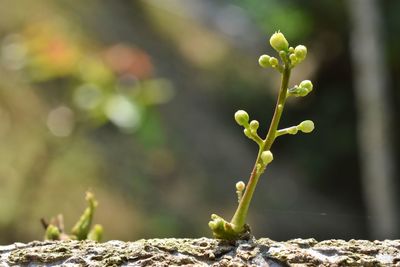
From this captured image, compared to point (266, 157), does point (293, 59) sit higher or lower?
higher

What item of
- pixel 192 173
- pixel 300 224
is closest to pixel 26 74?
pixel 192 173

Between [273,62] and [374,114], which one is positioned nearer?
[273,62]

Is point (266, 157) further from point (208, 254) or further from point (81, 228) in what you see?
point (81, 228)

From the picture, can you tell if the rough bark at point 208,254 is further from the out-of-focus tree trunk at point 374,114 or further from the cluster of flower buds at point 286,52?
the out-of-focus tree trunk at point 374,114

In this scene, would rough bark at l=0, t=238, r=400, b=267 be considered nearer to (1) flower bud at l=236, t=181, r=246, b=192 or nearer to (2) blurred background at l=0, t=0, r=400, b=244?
(1) flower bud at l=236, t=181, r=246, b=192

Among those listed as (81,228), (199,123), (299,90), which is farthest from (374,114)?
(299,90)

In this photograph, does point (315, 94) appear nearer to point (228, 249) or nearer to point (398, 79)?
point (398, 79)
